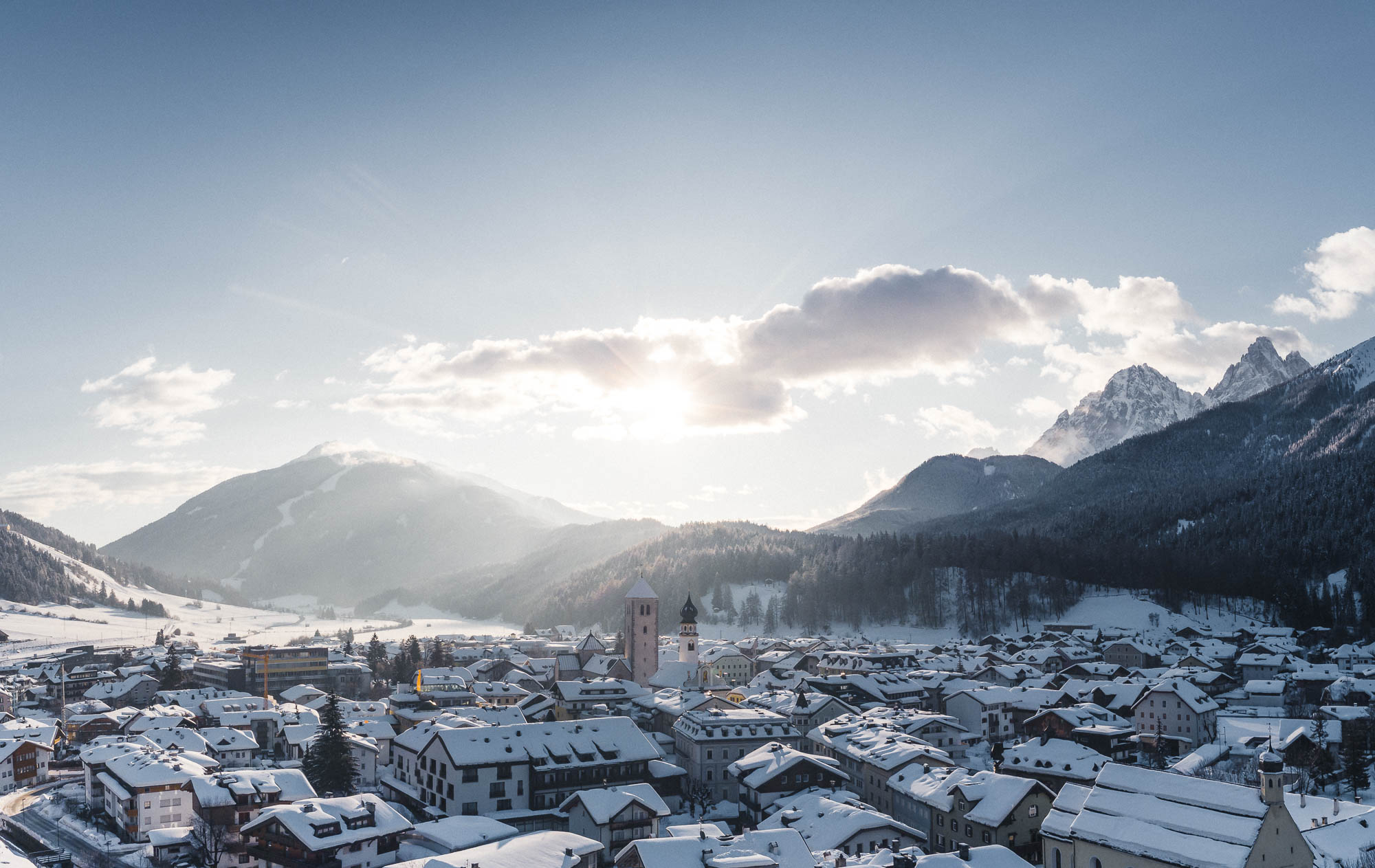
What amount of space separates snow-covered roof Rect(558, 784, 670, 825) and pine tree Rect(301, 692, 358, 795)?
768 inches

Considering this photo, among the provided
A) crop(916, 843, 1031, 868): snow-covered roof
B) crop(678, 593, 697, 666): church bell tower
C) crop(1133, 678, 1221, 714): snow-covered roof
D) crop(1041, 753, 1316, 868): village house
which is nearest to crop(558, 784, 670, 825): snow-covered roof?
crop(916, 843, 1031, 868): snow-covered roof

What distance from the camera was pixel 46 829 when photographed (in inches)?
2692

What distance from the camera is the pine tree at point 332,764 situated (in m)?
73.2

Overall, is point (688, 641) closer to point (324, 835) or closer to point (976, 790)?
point (976, 790)

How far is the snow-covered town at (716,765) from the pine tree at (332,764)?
0.15 meters

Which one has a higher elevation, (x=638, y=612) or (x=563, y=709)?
(x=638, y=612)

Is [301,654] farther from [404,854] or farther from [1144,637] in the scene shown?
[1144,637]

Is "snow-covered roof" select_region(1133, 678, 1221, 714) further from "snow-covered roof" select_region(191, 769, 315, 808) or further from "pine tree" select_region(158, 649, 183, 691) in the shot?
"pine tree" select_region(158, 649, 183, 691)

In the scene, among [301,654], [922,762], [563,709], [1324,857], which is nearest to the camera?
[1324,857]

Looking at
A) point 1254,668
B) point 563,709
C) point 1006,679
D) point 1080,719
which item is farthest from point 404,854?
point 1254,668

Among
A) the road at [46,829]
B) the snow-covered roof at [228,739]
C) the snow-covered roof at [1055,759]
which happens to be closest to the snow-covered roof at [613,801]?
the snow-covered roof at [1055,759]

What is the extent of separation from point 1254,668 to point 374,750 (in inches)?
4162

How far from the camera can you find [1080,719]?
90.0m

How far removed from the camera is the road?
2403 inches
